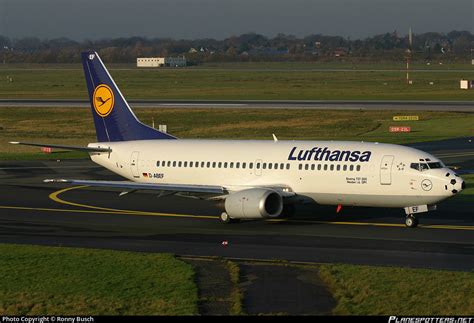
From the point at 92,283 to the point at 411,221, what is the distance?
59.3 ft

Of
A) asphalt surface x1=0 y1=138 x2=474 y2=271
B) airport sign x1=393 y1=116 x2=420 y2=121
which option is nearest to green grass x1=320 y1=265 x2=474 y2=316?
asphalt surface x1=0 y1=138 x2=474 y2=271

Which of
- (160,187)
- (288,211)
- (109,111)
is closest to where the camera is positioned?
(160,187)

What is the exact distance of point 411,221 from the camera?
42.9m

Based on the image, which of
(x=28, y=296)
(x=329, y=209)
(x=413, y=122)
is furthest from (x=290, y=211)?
(x=413, y=122)

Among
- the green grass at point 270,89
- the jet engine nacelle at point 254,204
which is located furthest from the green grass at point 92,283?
the green grass at point 270,89

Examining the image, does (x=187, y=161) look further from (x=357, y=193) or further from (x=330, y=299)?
(x=330, y=299)

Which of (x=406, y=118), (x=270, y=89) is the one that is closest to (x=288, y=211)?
(x=406, y=118)

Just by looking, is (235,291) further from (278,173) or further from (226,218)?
(278,173)

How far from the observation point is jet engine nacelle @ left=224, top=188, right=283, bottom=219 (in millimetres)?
42656

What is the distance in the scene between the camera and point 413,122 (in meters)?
101

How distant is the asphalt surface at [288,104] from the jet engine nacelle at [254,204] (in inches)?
2903

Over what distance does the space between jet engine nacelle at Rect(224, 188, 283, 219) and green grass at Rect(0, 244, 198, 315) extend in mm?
7955

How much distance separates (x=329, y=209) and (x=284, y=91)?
11103 cm

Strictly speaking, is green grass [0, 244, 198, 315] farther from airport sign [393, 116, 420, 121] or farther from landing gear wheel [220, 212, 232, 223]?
airport sign [393, 116, 420, 121]
